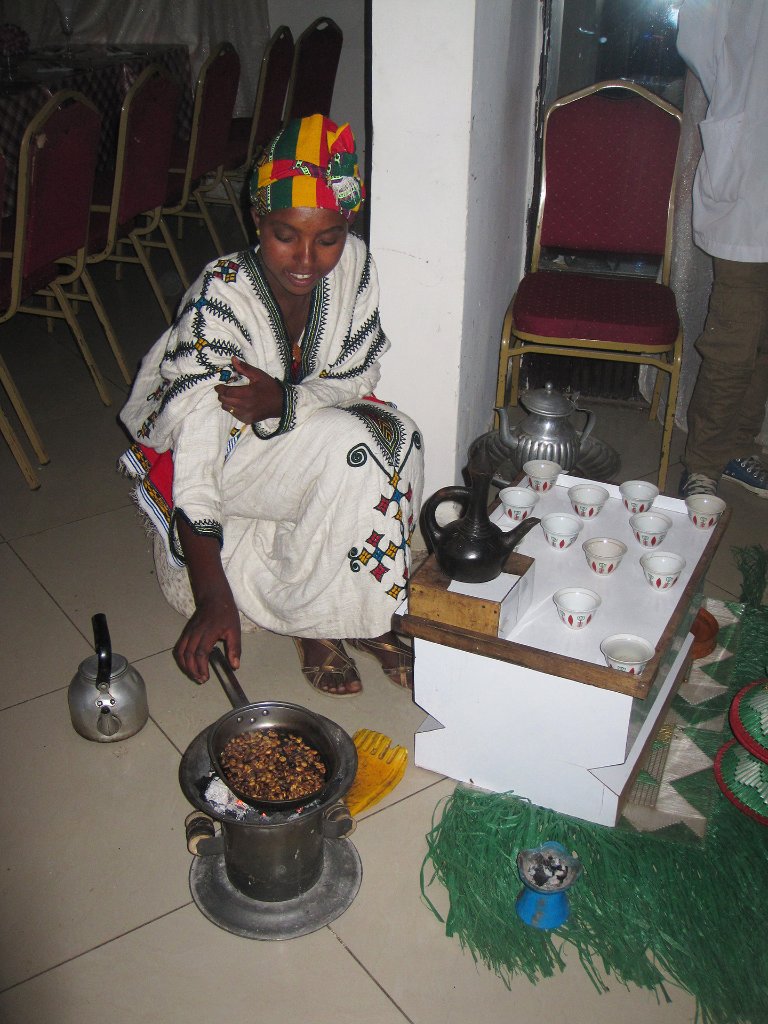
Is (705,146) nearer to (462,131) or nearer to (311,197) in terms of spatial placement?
(462,131)

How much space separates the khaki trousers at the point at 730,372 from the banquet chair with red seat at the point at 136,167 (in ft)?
5.94

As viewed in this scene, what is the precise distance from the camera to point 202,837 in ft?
4.32

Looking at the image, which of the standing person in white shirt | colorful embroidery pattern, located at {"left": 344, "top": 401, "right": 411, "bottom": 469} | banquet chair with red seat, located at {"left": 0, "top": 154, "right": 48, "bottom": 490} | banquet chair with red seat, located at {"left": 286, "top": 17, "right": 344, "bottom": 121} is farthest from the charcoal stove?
banquet chair with red seat, located at {"left": 286, "top": 17, "right": 344, "bottom": 121}

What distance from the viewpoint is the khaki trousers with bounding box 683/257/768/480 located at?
2232mm

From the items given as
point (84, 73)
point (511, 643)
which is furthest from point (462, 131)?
point (84, 73)

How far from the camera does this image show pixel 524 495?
169 cm

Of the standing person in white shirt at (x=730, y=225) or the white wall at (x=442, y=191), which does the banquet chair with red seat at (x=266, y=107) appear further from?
the standing person in white shirt at (x=730, y=225)

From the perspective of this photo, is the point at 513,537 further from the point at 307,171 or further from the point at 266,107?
the point at 266,107

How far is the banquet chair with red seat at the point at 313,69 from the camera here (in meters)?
4.06

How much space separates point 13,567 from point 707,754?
5.22ft

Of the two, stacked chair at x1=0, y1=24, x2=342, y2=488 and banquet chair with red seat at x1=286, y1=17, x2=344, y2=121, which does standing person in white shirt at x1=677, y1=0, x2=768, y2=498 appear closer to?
stacked chair at x1=0, y1=24, x2=342, y2=488

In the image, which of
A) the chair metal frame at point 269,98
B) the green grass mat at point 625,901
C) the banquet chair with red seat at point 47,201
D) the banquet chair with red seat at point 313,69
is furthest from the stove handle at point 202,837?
the banquet chair with red seat at point 313,69

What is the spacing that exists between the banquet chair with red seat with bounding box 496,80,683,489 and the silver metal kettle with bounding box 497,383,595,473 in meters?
0.22

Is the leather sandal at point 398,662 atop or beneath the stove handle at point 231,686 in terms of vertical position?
beneath
